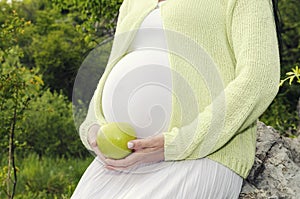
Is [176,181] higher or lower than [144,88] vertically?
lower

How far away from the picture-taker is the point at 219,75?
2.02m

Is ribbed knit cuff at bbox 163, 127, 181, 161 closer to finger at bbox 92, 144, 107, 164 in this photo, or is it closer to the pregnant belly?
the pregnant belly

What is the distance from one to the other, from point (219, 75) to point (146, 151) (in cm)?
32

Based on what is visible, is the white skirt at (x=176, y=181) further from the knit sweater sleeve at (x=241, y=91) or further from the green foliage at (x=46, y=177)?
the green foliage at (x=46, y=177)

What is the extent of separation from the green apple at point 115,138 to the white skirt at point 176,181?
0.08 m

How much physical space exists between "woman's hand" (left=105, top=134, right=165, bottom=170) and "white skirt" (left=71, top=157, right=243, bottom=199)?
0.13ft

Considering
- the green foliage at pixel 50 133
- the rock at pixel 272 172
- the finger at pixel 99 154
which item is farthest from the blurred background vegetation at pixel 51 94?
the finger at pixel 99 154

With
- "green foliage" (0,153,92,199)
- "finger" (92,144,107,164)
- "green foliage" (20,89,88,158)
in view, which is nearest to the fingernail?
"finger" (92,144,107,164)

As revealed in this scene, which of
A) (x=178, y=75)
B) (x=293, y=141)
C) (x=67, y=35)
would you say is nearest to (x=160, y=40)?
(x=178, y=75)

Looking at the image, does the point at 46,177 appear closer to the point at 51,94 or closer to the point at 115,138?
the point at 51,94

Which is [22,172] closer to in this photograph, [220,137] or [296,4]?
[296,4]

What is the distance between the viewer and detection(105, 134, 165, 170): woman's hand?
1.93m

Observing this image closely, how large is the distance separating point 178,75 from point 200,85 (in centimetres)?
7

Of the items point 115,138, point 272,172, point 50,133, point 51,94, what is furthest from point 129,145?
point 51,94
